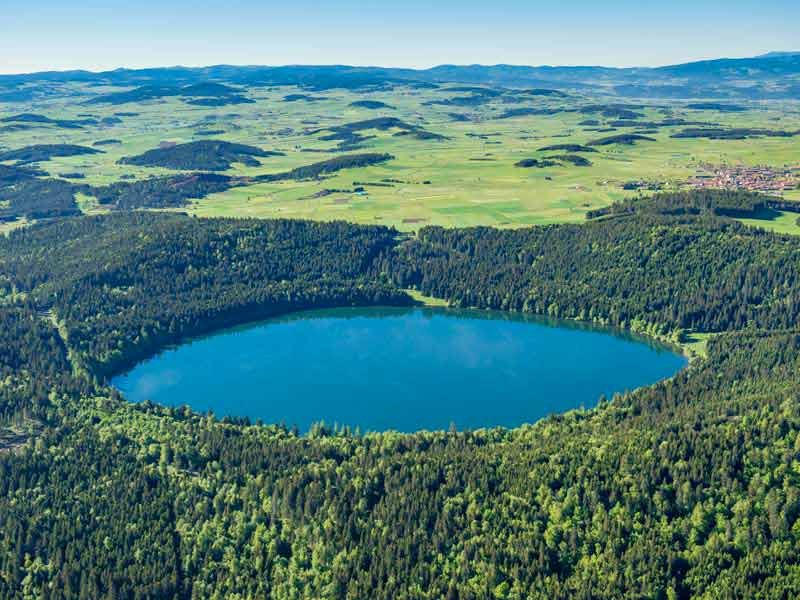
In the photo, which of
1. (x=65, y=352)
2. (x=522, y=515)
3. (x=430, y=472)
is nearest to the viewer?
(x=522, y=515)

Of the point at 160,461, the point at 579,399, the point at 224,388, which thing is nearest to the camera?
the point at 160,461

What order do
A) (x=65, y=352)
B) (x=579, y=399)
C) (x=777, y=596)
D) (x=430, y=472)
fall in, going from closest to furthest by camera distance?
(x=777, y=596) → (x=430, y=472) → (x=579, y=399) → (x=65, y=352)

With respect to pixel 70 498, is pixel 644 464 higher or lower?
higher

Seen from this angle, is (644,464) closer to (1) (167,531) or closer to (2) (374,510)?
(2) (374,510)

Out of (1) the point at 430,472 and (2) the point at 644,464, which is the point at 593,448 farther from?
(1) the point at 430,472

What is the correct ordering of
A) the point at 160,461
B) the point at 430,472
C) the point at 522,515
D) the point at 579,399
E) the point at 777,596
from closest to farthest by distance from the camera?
the point at 777,596
the point at 522,515
the point at 430,472
the point at 160,461
the point at 579,399

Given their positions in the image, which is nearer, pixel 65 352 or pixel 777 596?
pixel 777 596

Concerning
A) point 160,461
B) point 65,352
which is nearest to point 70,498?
point 160,461

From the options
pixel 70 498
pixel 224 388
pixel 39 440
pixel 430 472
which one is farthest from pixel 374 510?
pixel 224 388

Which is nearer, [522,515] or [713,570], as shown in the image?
[713,570]
